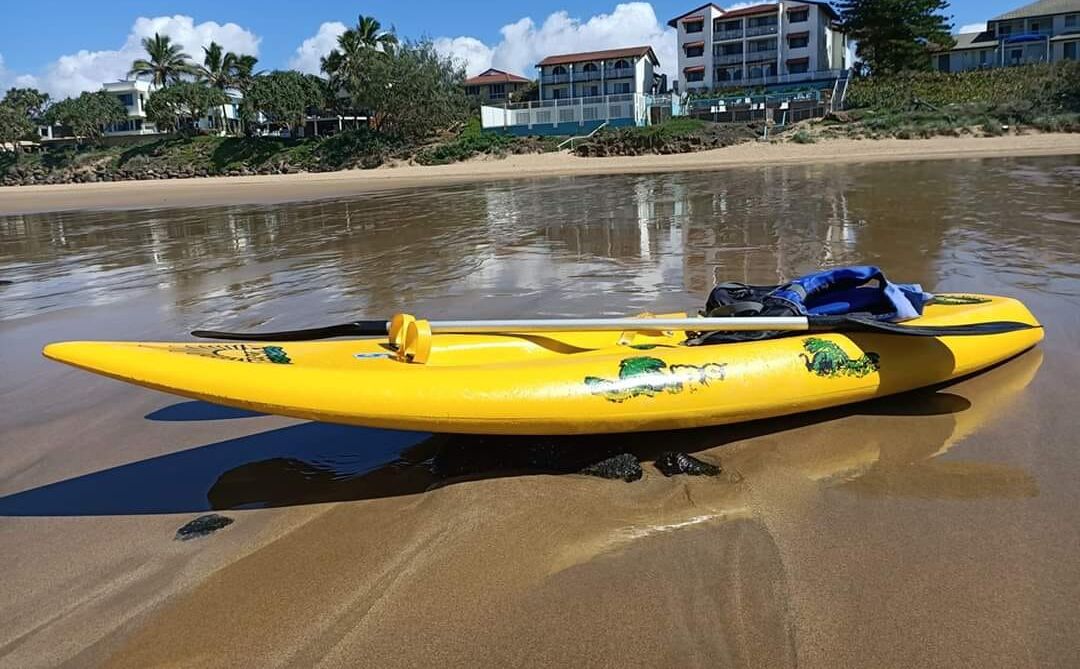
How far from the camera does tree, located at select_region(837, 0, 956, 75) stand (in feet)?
147

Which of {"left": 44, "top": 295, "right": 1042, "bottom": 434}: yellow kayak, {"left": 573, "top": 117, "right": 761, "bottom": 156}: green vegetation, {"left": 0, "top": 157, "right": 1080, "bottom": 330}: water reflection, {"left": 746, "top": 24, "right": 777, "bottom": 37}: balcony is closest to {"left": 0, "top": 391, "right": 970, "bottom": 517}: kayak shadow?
{"left": 44, "top": 295, "right": 1042, "bottom": 434}: yellow kayak

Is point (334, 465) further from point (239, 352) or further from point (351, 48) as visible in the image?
point (351, 48)

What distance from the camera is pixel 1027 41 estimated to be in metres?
52.1

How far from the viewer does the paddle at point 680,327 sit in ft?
11.7

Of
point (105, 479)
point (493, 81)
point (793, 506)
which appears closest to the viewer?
point (793, 506)

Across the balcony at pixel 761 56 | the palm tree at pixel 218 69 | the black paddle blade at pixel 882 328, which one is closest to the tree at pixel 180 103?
the palm tree at pixel 218 69

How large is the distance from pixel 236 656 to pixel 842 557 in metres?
1.91

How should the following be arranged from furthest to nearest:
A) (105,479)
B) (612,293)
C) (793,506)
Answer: (612,293) < (105,479) < (793,506)

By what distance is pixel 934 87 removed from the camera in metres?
41.1

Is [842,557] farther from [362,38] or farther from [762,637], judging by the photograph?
[362,38]

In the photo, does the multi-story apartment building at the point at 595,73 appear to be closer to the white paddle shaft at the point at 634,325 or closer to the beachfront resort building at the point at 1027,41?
the beachfront resort building at the point at 1027,41

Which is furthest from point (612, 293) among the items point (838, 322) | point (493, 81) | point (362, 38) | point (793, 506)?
point (493, 81)

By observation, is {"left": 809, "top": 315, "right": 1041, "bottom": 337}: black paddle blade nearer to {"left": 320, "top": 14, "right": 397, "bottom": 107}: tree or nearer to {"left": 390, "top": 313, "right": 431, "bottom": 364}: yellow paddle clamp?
{"left": 390, "top": 313, "right": 431, "bottom": 364}: yellow paddle clamp

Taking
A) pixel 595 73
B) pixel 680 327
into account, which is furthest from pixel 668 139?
pixel 680 327
